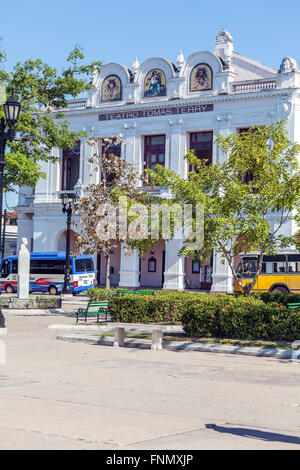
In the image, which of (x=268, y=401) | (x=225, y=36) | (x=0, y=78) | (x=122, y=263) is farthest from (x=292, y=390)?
(x=225, y=36)

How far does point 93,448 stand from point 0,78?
23521 mm

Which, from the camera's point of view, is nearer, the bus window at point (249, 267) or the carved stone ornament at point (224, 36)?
the bus window at point (249, 267)

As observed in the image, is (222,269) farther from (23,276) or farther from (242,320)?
(242,320)

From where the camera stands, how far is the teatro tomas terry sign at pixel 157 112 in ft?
149

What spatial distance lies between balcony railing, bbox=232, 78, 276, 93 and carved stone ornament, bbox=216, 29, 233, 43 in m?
9.78

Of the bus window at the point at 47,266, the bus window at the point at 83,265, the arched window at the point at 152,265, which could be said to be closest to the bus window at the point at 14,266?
the bus window at the point at 47,266

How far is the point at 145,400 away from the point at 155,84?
39158 millimetres

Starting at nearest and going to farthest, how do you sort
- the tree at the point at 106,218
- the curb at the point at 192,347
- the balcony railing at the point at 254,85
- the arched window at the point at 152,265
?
the curb at the point at 192,347 → the tree at the point at 106,218 → the balcony railing at the point at 254,85 → the arched window at the point at 152,265

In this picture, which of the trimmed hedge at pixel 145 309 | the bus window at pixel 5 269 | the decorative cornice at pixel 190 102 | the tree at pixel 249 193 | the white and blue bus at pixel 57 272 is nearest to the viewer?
A: the tree at pixel 249 193

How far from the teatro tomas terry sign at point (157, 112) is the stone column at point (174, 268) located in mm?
8535

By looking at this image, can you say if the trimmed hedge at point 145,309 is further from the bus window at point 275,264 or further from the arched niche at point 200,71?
the arched niche at point 200,71

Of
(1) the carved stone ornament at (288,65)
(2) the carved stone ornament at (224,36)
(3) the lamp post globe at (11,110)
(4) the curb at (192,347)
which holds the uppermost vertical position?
(2) the carved stone ornament at (224,36)

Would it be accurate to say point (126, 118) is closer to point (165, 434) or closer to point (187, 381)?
point (187, 381)

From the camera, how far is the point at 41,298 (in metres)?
31.3
